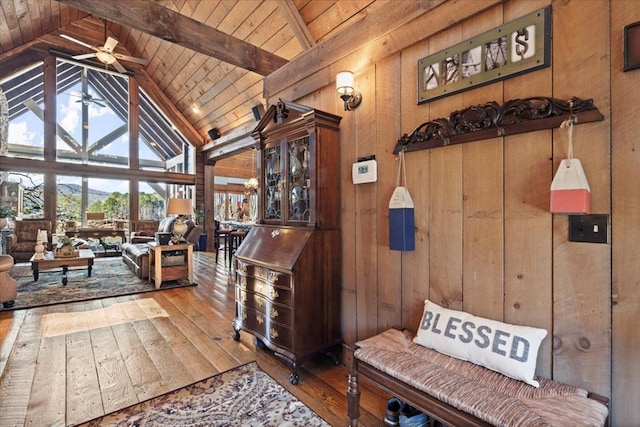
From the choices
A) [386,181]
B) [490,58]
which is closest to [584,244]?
[490,58]

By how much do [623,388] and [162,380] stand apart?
2537mm

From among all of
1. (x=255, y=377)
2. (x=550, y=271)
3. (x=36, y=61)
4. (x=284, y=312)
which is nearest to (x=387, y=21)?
(x=550, y=271)

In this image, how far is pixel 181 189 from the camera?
9.52m

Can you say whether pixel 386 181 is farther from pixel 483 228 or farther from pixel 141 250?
pixel 141 250

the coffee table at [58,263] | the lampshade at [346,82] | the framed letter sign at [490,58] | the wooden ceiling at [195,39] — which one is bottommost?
the coffee table at [58,263]

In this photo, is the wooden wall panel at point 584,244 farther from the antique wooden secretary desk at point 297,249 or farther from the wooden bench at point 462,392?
the antique wooden secretary desk at point 297,249

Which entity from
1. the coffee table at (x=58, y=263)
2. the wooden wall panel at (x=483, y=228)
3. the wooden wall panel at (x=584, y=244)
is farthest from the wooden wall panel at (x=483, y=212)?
the coffee table at (x=58, y=263)

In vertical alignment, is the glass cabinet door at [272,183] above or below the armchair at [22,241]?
above

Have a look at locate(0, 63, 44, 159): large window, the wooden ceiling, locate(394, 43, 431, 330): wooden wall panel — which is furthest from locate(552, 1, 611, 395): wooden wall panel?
locate(0, 63, 44, 159): large window

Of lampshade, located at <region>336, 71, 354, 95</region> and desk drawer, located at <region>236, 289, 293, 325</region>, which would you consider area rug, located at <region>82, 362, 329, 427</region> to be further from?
lampshade, located at <region>336, 71, 354, 95</region>

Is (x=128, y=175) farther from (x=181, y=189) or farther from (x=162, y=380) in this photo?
(x=162, y=380)

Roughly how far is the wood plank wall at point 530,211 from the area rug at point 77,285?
3931 mm

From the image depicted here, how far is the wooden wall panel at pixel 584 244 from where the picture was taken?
48.4 inches

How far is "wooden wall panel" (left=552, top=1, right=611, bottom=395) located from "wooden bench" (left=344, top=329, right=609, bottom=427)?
0.46 ft
